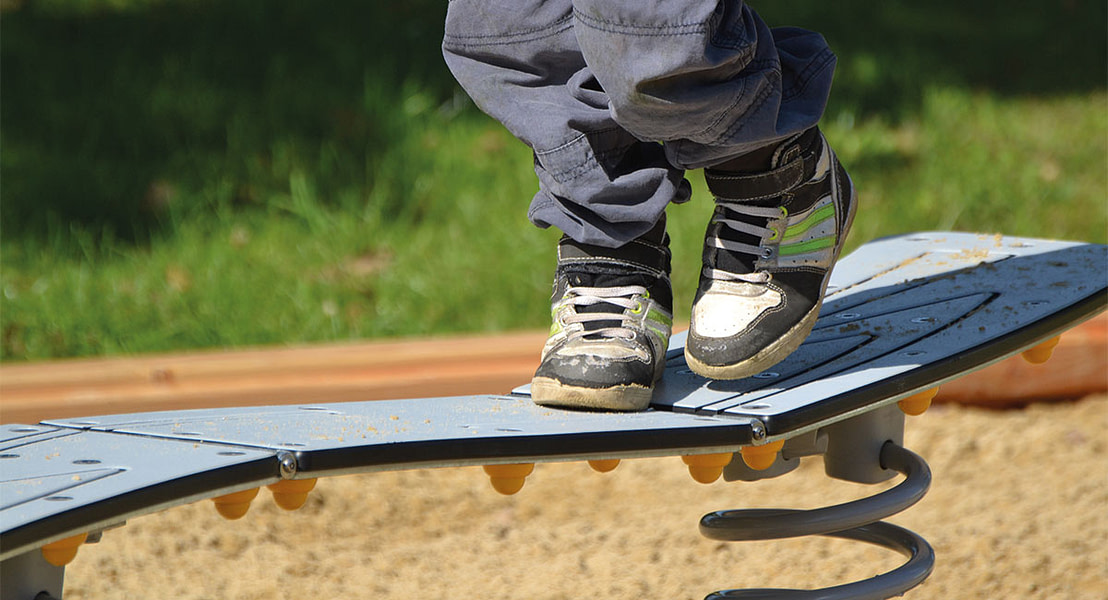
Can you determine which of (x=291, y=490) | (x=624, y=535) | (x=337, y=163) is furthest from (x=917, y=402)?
(x=337, y=163)

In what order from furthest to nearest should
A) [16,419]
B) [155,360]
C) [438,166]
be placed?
[438,166], [155,360], [16,419]

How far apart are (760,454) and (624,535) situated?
31.6 inches

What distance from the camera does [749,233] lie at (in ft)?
4.85

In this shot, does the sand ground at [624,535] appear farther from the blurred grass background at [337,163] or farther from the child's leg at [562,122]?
the child's leg at [562,122]

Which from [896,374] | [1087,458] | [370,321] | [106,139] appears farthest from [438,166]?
[896,374]

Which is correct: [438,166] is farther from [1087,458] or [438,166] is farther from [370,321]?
[1087,458]

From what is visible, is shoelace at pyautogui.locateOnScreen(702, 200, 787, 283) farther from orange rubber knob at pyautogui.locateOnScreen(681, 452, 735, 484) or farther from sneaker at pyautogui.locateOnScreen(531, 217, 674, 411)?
orange rubber knob at pyautogui.locateOnScreen(681, 452, 735, 484)

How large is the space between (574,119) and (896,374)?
50 centimetres

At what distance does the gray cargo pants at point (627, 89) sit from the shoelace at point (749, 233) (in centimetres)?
7

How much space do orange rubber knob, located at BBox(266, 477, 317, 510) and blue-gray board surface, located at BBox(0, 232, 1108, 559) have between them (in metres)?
0.02

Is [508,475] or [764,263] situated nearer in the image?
[508,475]

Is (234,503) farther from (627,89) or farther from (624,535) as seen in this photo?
(624,535)

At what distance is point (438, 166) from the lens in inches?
136

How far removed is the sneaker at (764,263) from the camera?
56.3 inches
